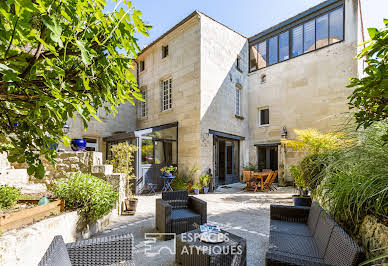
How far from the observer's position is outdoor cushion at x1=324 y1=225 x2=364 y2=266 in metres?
1.42

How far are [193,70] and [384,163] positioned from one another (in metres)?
8.14

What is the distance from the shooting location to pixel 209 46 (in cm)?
935

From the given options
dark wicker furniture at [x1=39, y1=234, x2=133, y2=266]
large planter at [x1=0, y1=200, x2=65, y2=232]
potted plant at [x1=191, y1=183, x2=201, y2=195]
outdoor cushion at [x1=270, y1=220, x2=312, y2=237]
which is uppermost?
large planter at [x1=0, y1=200, x2=65, y2=232]

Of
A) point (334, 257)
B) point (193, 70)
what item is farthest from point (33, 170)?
point (193, 70)

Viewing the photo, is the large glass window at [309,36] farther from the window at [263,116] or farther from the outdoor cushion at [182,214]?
the outdoor cushion at [182,214]

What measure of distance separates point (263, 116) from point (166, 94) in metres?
5.92

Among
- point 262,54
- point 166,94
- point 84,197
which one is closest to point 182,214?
point 84,197

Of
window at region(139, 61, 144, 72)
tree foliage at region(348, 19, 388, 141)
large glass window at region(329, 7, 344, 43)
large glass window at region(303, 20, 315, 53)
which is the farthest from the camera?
window at region(139, 61, 144, 72)

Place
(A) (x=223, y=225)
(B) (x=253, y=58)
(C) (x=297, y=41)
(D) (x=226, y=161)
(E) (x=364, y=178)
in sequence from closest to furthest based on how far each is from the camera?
(E) (x=364, y=178), (A) (x=223, y=225), (D) (x=226, y=161), (C) (x=297, y=41), (B) (x=253, y=58)

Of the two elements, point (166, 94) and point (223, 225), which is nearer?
point (223, 225)

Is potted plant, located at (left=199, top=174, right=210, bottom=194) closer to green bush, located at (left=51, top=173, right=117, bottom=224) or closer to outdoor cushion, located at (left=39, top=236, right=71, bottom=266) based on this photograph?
green bush, located at (left=51, top=173, right=117, bottom=224)

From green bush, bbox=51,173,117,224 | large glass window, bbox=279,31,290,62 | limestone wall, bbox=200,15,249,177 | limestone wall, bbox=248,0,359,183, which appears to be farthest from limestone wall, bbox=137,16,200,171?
green bush, bbox=51,173,117,224

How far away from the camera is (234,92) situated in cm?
1095

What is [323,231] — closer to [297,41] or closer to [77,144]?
[77,144]
